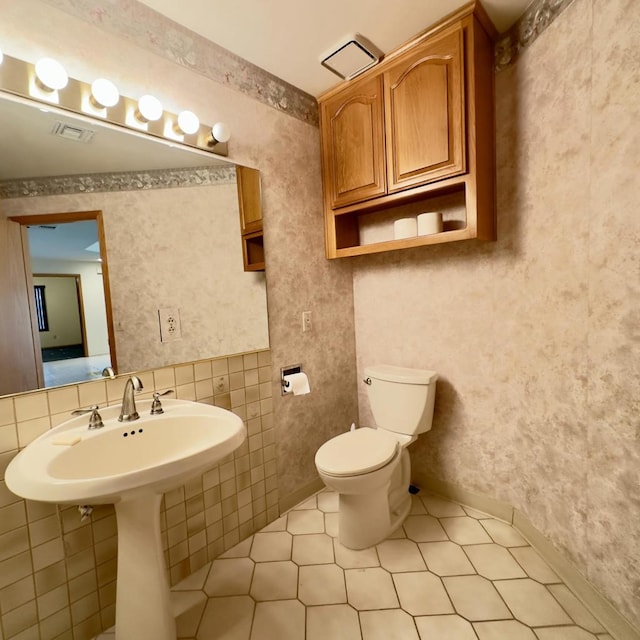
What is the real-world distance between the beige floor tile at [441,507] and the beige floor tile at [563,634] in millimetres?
614

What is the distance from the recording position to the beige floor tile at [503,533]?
1.51 m

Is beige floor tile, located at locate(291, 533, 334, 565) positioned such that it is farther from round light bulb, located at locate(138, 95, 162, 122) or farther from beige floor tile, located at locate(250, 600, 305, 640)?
round light bulb, located at locate(138, 95, 162, 122)

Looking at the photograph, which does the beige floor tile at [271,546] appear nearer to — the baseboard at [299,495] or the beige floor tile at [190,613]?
the baseboard at [299,495]

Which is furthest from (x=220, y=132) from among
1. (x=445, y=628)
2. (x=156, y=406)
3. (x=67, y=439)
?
(x=445, y=628)

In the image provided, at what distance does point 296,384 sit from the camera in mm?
1729

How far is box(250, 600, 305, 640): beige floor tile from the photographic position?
3.75ft

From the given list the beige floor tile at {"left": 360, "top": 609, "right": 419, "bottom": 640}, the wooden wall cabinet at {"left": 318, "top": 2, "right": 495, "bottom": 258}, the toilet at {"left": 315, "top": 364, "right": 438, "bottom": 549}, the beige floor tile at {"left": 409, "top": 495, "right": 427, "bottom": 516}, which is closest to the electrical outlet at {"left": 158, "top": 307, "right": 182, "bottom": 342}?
the toilet at {"left": 315, "top": 364, "right": 438, "bottom": 549}

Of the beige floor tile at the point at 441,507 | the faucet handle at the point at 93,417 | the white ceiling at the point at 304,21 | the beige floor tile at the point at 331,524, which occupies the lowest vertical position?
the beige floor tile at the point at 441,507

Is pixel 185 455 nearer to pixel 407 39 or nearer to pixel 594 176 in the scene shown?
pixel 594 176

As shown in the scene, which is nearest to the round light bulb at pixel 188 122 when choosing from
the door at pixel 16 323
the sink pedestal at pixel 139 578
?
the door at pixel 16 323

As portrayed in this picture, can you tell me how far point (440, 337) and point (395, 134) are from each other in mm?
1059

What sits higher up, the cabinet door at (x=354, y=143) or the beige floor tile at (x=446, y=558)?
the cabinet door at (x=354, y=143)

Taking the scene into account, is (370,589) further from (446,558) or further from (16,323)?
(16,323)

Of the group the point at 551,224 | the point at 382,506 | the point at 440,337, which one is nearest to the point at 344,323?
the point at 440,337
